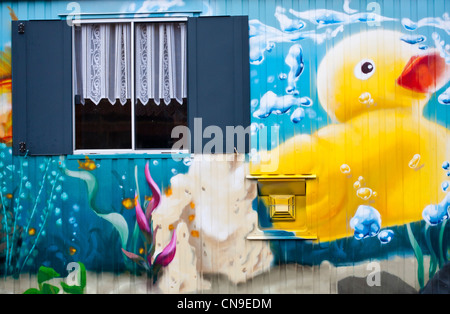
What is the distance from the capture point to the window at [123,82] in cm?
610

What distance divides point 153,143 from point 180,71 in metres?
0.89

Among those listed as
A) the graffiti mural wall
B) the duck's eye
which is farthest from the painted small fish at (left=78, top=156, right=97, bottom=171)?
the duck's eye

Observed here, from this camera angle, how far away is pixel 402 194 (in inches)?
237

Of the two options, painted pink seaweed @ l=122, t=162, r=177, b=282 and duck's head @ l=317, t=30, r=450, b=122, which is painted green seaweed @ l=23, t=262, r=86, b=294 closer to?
painted pink seaweed @ l=122, t=162, r=177, b=282

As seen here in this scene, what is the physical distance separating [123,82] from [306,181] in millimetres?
2401

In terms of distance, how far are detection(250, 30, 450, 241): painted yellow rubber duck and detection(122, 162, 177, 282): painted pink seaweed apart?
1250mm

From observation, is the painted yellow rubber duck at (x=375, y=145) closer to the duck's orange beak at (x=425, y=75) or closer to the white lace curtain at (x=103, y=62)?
the duck's orange beak at (x=425, y=75)

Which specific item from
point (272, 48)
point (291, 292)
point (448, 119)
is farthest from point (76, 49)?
point (448, 119)

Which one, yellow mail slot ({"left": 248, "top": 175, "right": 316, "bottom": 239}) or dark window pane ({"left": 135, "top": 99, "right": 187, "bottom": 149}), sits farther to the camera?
dark window pane ({"left": 135, "top": 99, "right": 187, "bottom": 149})

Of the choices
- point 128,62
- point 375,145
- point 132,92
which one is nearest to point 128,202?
point 132,92

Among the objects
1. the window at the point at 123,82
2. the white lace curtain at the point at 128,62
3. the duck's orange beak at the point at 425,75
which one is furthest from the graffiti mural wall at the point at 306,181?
the white lace curtain at the point at 128,62

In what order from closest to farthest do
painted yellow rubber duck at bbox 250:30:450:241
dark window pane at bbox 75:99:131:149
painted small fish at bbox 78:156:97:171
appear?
painted yellow rubber duck at bbox 250:30:450:241
painted small fish at bbox 78:156:97:171
dark window pane at bbox 75:99:131:149

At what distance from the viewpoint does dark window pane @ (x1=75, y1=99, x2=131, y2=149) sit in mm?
6246

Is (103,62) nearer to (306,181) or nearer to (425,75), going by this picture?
(306,181)
